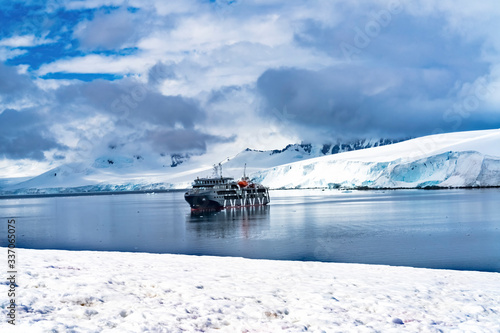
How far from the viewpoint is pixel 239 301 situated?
883 centimetres

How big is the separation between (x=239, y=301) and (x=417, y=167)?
428 ft

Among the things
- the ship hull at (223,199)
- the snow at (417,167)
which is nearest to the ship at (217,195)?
the ship hull at (223,199)

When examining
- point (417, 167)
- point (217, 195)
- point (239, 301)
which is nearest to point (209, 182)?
point (217, 195)

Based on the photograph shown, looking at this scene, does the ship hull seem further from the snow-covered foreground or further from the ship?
the snow-covered foreground

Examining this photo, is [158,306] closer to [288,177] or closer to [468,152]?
[468,152]

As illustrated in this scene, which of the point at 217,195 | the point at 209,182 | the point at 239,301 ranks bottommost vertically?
the point at 239,301

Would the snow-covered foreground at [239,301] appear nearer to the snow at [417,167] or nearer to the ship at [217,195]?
the ship at [217,195]

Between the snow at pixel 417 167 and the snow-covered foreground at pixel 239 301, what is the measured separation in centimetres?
11981

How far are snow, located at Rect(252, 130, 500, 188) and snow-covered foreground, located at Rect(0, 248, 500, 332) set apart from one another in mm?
119812

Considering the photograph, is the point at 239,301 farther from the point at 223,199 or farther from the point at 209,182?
the point at 209,182

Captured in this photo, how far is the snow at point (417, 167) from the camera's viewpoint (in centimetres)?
12069

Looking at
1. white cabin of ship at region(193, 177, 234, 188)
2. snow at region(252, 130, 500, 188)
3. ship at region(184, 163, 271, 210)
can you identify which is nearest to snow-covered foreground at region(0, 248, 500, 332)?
ship at region(184, 163, 271, 210)

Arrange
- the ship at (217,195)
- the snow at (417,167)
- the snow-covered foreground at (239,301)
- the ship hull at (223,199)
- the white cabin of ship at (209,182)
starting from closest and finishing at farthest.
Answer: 1. the snow-covered foreground at (239,301)
2. the ship hull at (223,199)
3. the ship at (217,195)
4. the white cabin of ship at (209,182)
5. the snow at (417,167)

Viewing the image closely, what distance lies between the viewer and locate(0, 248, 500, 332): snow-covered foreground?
7523 millimetres
